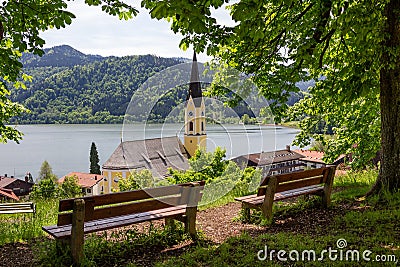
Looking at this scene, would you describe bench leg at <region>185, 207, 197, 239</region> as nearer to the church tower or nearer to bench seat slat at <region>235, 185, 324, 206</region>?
bench seat slat at <region>235, 185, 324, 206</region>

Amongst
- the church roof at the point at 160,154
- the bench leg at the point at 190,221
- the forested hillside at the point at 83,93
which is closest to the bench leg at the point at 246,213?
the bench leg at the point at 190,221

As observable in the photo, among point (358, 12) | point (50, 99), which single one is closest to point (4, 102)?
point (358, 12)

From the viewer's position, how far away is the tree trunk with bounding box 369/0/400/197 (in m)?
6.01

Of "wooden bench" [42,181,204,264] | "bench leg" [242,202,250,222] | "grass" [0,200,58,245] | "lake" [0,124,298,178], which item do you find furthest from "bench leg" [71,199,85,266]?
"lake" [0,124,298,178]

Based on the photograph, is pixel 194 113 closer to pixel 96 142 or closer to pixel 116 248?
pixel 116 248

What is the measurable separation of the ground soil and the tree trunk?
93cm

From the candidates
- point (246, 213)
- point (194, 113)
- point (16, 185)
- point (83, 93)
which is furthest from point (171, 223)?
point (83, 93)

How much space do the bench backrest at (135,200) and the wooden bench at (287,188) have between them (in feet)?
3.56

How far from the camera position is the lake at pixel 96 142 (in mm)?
8163

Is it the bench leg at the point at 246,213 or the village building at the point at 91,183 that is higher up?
the bench leg at the point at 246,213

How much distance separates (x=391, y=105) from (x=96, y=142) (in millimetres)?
95059

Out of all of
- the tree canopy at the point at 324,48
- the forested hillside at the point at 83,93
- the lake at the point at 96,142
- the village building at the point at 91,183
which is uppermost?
the forested hillside at the point at 83,93

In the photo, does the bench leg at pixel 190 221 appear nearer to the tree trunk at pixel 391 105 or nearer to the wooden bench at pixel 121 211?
the wooden bench at pixel 121 211

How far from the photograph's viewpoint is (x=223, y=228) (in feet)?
18.0
